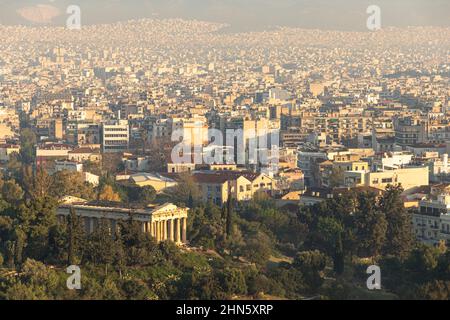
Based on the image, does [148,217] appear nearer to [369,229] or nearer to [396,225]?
[369,229]

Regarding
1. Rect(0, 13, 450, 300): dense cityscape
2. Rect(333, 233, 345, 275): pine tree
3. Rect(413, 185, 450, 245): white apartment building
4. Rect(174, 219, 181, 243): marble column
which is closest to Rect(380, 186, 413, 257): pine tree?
Rect(0, 13, 450, 300): dense cityscape

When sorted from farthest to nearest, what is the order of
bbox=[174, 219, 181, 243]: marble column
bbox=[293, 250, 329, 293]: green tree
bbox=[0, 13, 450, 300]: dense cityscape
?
bbox=[174, 219, 181, 243]: marble column < bbox=[293, 250, 329, 293]: green tree < bbox=[0, 13, 450, 300]: dense cityscape

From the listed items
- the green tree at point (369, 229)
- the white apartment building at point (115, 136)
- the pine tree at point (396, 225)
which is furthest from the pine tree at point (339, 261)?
the white apartment building at point (115, 136)

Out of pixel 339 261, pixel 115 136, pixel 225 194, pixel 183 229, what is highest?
pixel 115 136

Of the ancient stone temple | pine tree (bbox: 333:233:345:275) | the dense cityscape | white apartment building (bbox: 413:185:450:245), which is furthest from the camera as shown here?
white apartment building (bbox: 413:185:450:245)

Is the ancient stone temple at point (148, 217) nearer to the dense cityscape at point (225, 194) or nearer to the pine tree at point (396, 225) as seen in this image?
the dense cityscape at point (225, 194)

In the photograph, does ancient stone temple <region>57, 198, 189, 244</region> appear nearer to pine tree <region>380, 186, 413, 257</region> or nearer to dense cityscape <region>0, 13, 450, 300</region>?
dense cityscape <region>0, 13, 450, 300</region>

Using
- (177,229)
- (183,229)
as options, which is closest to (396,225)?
(183,229)

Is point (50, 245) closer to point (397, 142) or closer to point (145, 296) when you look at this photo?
point (145, 296)

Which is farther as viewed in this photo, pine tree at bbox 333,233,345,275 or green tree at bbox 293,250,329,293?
pine tree at bbox 333,233,345,275
